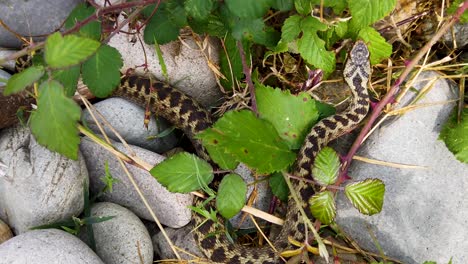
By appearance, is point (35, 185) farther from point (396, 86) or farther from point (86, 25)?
point (396, 86)

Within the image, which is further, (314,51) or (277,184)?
(277,184)

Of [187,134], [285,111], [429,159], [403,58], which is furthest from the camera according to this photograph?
[187,134]

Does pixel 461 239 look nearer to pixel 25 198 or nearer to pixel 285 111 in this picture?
pixel 285 111

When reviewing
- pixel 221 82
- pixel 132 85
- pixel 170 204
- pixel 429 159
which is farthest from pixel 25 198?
pixel 429 159

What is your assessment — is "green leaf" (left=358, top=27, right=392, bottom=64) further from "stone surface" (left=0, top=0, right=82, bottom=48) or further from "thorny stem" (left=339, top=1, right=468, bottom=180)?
"stone surface" (left=0, top=0, right=82, bottom=48)

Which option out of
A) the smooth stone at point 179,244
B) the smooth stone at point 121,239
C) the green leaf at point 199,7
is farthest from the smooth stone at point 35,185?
the green leaf at point 199,7

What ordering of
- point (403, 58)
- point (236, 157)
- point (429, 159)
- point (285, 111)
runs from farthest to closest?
point (403, 58) < point (429, 159) < point (285, 111) < point (236, 157)

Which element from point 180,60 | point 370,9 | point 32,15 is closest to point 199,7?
point 370,9
